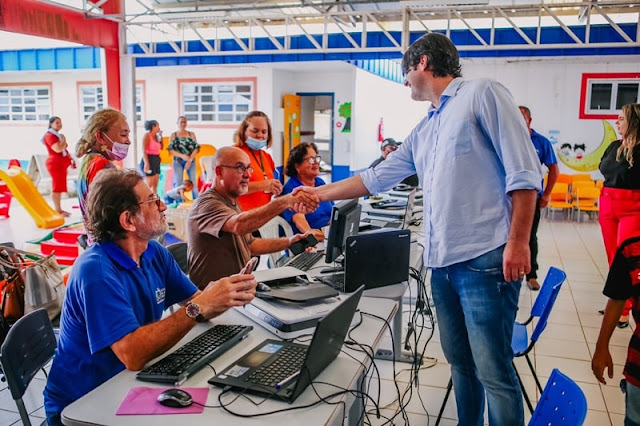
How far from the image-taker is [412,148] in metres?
2.52

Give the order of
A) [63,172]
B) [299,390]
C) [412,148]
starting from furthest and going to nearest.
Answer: [63,172]
[412,148]
[299,390]

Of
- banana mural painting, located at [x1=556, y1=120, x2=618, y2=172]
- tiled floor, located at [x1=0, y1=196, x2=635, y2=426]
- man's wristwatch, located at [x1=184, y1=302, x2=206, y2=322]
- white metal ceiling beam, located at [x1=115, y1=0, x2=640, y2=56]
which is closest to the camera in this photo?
man's wristwatch, located at [x1=184, y1=302, x2=206, y2=322]

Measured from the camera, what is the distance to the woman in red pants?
13.2 ft

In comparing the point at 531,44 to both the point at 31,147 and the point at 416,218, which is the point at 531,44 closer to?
the point at 416,218

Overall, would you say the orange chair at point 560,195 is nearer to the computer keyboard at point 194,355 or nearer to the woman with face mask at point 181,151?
the woman with face mask at point 181,151

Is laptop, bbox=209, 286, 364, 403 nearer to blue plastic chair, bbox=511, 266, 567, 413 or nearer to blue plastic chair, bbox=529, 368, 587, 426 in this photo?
blue plastic chair, bbox=529, 368, 587, 426

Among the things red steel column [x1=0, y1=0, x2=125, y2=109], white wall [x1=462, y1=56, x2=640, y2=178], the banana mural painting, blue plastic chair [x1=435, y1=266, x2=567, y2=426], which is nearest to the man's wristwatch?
blue plastic chair [x1=435, y1=266, x2=567, y2=426]

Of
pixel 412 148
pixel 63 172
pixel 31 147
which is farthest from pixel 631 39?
pixel 31 147

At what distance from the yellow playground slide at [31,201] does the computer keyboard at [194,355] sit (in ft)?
25.0

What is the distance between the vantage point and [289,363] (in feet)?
5.56

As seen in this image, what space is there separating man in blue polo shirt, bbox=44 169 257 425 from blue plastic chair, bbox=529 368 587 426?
3.13ft

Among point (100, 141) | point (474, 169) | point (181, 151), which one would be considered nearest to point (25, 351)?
point (100, 141)

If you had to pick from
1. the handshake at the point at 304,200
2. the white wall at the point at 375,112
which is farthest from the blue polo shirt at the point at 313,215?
the white wall at the point at 375,112

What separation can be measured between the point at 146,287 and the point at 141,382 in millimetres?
416
